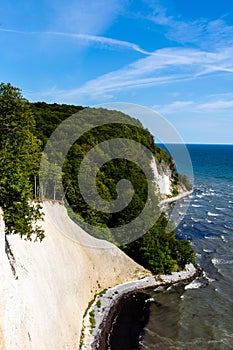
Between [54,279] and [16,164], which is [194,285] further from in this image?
[16,164]

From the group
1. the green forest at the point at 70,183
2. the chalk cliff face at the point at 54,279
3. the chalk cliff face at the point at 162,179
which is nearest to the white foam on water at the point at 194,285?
the green forest at the point at 70,183

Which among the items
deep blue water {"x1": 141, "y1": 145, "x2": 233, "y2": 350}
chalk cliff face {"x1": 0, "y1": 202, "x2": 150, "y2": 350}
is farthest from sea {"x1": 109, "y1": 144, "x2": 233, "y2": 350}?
chalk cliff face {"x1": 0, "y1": 202, "x2": 150, "y2": 350}

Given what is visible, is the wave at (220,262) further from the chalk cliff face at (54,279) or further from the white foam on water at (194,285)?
the chalk cliff face at (54,279)

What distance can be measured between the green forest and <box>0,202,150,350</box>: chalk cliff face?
204 cm

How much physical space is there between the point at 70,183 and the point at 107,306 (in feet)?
71.6

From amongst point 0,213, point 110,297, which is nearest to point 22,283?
point 0,213

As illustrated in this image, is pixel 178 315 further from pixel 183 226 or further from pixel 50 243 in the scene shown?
pixel 183 226

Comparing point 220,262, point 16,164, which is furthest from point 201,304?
point 16,164

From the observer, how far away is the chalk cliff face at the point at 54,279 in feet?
62.7

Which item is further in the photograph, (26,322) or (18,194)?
(18,194)

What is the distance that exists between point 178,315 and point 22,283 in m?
20.1

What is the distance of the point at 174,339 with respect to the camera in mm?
31047

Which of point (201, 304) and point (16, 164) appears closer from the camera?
point (16, 164)

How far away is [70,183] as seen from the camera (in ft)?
169
